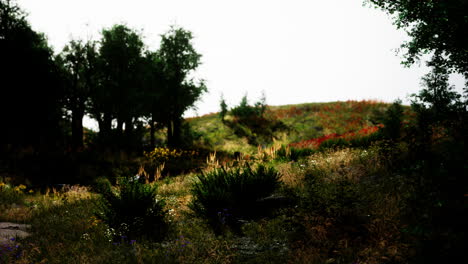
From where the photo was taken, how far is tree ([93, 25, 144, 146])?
19.4 metres

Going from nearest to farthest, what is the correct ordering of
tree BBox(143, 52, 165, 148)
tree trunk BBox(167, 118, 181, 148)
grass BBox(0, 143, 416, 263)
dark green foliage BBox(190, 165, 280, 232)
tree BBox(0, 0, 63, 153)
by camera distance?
1. grass BBox(0, 143, 416, 263)
2. dark green foliage BBox(190, 165, 280, 232)
3. tree BBox(0, 0, 63, 153)
4. tree BBox(143, 52, 165, 148)
5. tree trunk BBox(167, 118, 181, 148)

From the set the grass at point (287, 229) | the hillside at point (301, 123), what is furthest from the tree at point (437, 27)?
the hillside at point (301, 123)

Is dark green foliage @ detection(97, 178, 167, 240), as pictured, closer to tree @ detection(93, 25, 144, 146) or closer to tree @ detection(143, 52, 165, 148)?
tree @ detection(93, 25, 144, 146)

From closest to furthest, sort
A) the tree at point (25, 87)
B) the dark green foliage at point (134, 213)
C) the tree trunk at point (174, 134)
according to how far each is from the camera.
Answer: the dark green foliage at point (134, 213), the tree at point (25, 87), the tree trunk at point (174, 134)

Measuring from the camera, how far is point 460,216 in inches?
121

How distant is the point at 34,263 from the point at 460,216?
5.64 meters

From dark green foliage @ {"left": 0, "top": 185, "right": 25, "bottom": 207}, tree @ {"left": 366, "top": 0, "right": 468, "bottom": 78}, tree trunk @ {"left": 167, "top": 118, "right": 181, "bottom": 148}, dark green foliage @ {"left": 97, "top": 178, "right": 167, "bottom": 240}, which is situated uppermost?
tree @ {"left": 366, "top": 0, "right": 468, "bottom": 78}

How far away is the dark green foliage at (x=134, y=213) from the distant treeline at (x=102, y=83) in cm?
1371

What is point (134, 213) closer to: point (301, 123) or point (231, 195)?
point (231, 195)

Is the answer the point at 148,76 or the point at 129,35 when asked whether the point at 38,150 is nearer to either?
the point at 148,76

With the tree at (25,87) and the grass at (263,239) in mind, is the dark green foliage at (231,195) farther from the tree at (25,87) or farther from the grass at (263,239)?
the tree at (25,87)

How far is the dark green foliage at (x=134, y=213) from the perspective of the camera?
5.19m

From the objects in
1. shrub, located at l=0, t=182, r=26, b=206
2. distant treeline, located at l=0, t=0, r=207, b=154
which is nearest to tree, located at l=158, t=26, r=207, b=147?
distant treeline, located at l=0, t=0, r=207, b=154

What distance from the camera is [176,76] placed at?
21.1 meters
